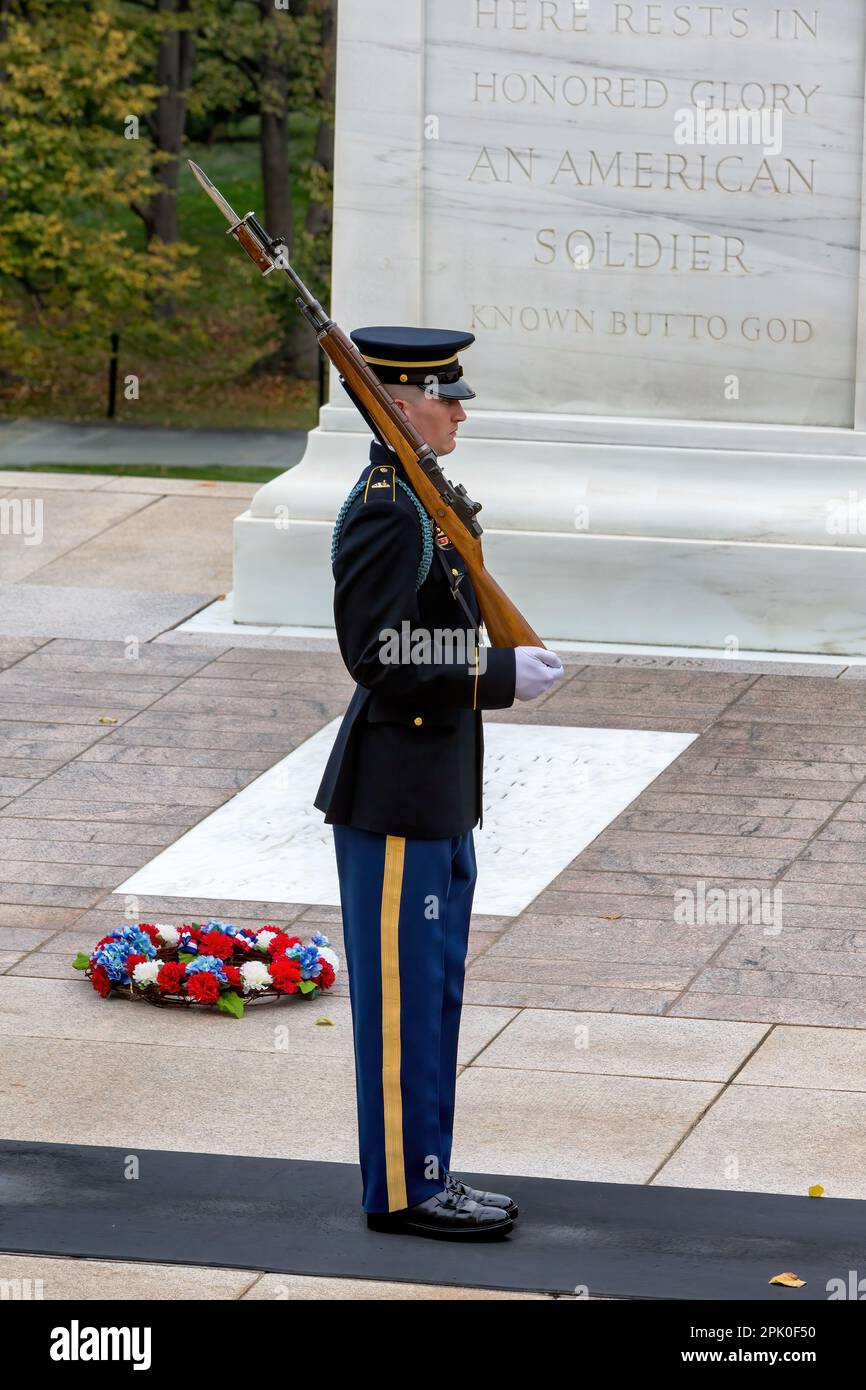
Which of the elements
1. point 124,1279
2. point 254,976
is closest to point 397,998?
point 124,1279

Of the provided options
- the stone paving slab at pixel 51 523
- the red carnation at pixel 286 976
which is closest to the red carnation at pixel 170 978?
the red carnation at pixel 286 976

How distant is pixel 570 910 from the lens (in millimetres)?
7816

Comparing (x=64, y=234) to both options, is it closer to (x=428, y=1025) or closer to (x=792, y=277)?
(x=792, y=277)

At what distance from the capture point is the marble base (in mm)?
10992

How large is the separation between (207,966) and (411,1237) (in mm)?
1795

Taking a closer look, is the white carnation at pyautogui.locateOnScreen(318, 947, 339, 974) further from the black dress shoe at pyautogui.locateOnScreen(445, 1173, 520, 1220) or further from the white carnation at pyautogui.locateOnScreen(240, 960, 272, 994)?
the black dress shoe at pyautogui.locateOnScreen(445, 1173, 520, 1220)

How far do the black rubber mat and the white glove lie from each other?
1.27 m

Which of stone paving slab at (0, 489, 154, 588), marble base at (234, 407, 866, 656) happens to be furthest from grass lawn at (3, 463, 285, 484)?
marble base at (234, 407, 866, 656)

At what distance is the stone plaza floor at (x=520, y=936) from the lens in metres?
5.99

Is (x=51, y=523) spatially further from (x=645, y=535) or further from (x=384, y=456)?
(x=384, y=456)

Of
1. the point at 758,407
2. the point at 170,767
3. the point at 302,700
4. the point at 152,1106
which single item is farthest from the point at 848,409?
the point at 152,1106

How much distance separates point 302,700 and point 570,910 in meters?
2.77

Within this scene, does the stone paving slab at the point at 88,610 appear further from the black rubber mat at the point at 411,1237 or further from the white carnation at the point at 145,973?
the black rubber mat at the point at 411,1237

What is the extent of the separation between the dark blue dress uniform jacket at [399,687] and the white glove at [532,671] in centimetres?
2
